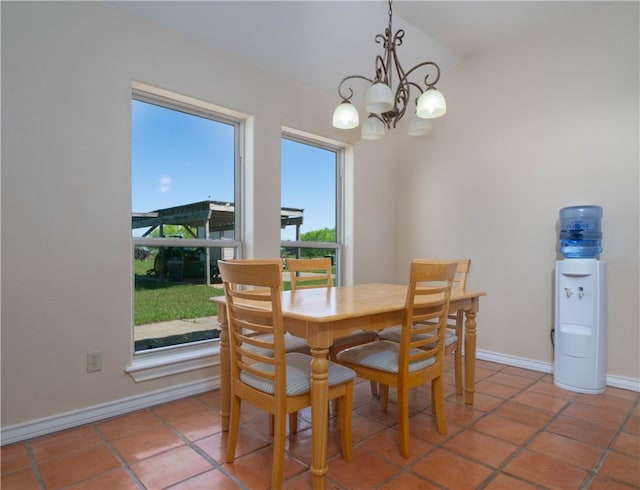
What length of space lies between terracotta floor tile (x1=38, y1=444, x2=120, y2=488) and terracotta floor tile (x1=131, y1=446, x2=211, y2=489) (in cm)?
14

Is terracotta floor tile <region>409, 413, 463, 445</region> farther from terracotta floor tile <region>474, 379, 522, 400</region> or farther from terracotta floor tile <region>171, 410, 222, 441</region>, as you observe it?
terracotta floor tile <region>171, 410, 222, 441</region>

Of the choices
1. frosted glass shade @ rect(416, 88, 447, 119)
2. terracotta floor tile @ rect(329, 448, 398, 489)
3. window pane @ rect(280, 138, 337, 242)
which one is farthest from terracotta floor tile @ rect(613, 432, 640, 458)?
window pane @ rect(280, 138, 337, 242)

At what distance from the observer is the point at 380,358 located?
1.97m

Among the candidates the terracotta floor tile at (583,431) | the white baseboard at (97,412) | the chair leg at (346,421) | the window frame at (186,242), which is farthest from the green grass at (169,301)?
the terracotta floor tile at (583,431)

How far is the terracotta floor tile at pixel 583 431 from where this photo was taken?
203cm

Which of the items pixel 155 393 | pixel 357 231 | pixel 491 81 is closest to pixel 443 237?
pixel 357 231


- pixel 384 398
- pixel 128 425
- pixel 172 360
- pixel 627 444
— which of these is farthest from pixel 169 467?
pixel 627 444

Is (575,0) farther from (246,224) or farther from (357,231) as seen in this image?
(246,224)

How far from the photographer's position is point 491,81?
355 cm

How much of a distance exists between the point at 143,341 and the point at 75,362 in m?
0.47

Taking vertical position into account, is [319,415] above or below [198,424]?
above

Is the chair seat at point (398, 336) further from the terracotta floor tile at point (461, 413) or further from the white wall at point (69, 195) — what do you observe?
the white wall at point (69, 195)

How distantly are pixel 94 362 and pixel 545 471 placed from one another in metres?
2.47

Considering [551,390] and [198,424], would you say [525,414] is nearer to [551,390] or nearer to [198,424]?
[551,390]
